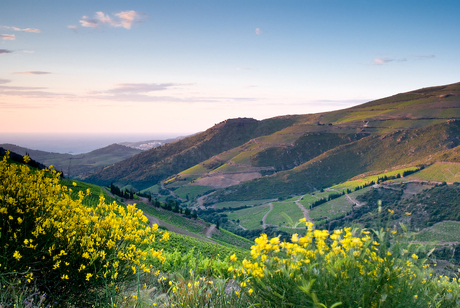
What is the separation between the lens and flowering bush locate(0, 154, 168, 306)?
4.20 meters

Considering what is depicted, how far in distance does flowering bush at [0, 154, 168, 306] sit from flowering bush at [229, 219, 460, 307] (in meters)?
1.75

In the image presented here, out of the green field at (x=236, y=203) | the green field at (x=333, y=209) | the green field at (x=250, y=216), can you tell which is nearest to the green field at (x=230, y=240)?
the green field at (x=250, y=216)

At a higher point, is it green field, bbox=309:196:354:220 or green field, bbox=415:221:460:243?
green field, bbox=415:221:460:243

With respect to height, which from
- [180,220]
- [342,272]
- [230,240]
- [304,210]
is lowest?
[304,210]

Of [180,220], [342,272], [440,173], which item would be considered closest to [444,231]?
[440,173]

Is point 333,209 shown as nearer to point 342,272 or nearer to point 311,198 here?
point 311,198

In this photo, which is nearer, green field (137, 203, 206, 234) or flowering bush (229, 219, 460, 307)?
flowering bush (229, 219, 460, 307)

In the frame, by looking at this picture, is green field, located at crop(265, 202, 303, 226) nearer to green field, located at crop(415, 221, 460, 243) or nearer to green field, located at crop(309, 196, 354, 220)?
green field, located at crop(309, 196, 354, 220)

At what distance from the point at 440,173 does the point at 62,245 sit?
488 feet

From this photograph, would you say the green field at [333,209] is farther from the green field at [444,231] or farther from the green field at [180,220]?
the green field at [180,220]

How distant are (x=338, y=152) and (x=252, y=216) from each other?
284ft

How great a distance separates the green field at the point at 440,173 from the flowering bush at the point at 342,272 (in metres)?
136

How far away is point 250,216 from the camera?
133 m

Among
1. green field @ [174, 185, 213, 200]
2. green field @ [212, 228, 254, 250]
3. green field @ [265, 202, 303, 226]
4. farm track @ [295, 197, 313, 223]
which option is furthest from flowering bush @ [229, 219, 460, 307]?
green field @ [174, 185, 213, 200]
